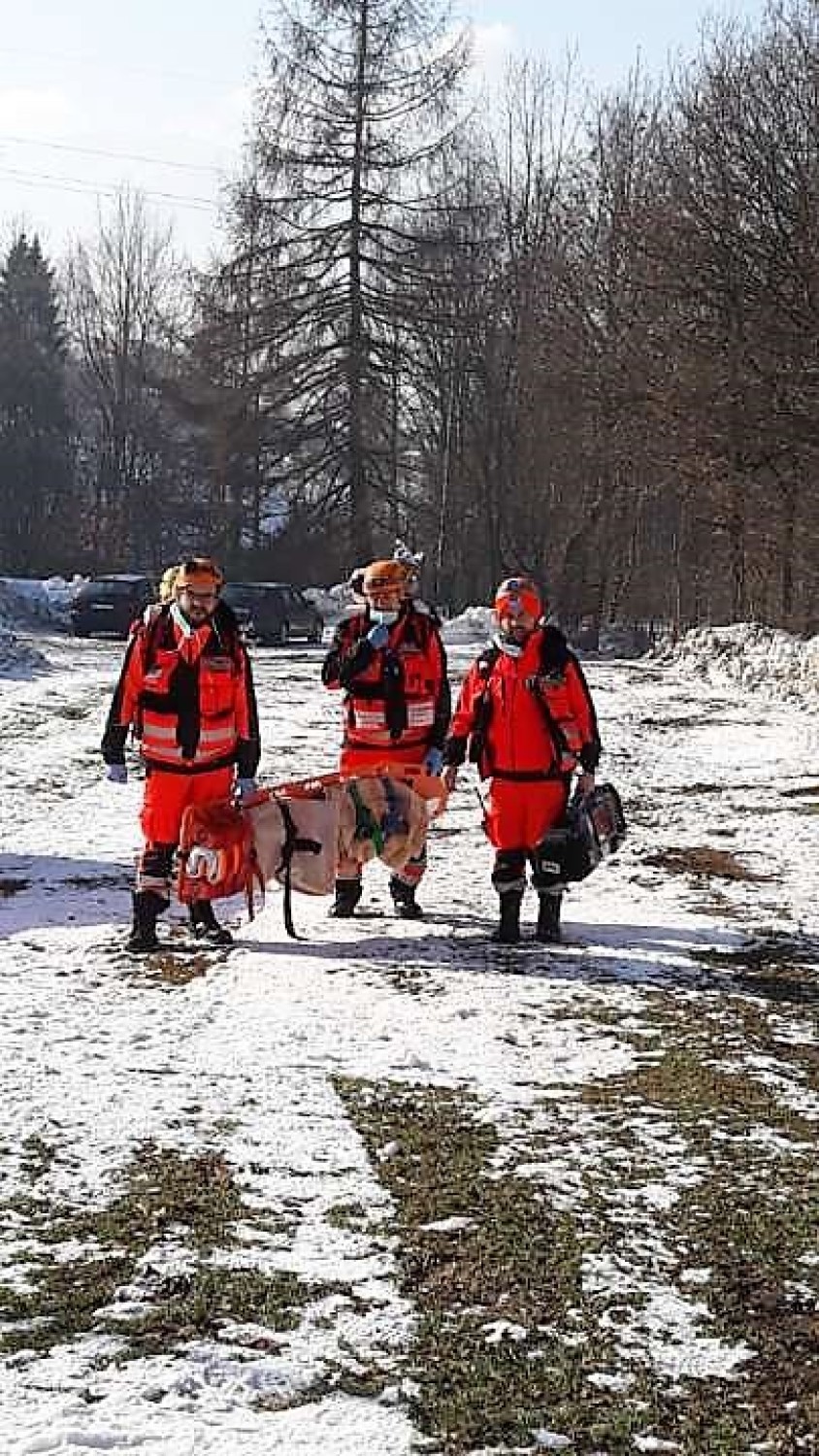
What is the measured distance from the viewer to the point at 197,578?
7.73 m

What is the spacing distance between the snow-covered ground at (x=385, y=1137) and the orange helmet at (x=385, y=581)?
5.42 ft

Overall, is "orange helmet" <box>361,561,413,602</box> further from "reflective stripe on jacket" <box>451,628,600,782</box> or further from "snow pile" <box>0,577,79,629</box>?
"snow pile" <box>0,577,79,629</box>

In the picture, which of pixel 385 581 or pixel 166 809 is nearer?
pixel 166 809

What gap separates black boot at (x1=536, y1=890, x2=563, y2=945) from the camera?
7.95 metres

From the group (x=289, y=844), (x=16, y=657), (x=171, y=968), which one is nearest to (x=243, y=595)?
(x=16, y=657)

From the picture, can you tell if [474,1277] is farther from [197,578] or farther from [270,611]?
[270,611]

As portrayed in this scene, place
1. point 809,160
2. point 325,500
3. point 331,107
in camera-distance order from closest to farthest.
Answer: point 809,160 < point 331,107 < point 325,500

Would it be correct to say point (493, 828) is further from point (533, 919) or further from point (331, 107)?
point (331, 107)

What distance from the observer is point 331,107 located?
132 feet

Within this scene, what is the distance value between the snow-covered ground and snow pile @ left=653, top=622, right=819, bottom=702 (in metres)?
12.0

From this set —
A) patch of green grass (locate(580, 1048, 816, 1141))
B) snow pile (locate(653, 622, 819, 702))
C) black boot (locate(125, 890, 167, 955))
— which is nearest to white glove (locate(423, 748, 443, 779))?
black boot (locate(125, 890, 167, 955))

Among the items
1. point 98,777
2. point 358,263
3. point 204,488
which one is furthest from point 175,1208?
point 204,488

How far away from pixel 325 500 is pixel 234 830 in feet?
119

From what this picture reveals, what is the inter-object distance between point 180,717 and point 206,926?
1.02m
